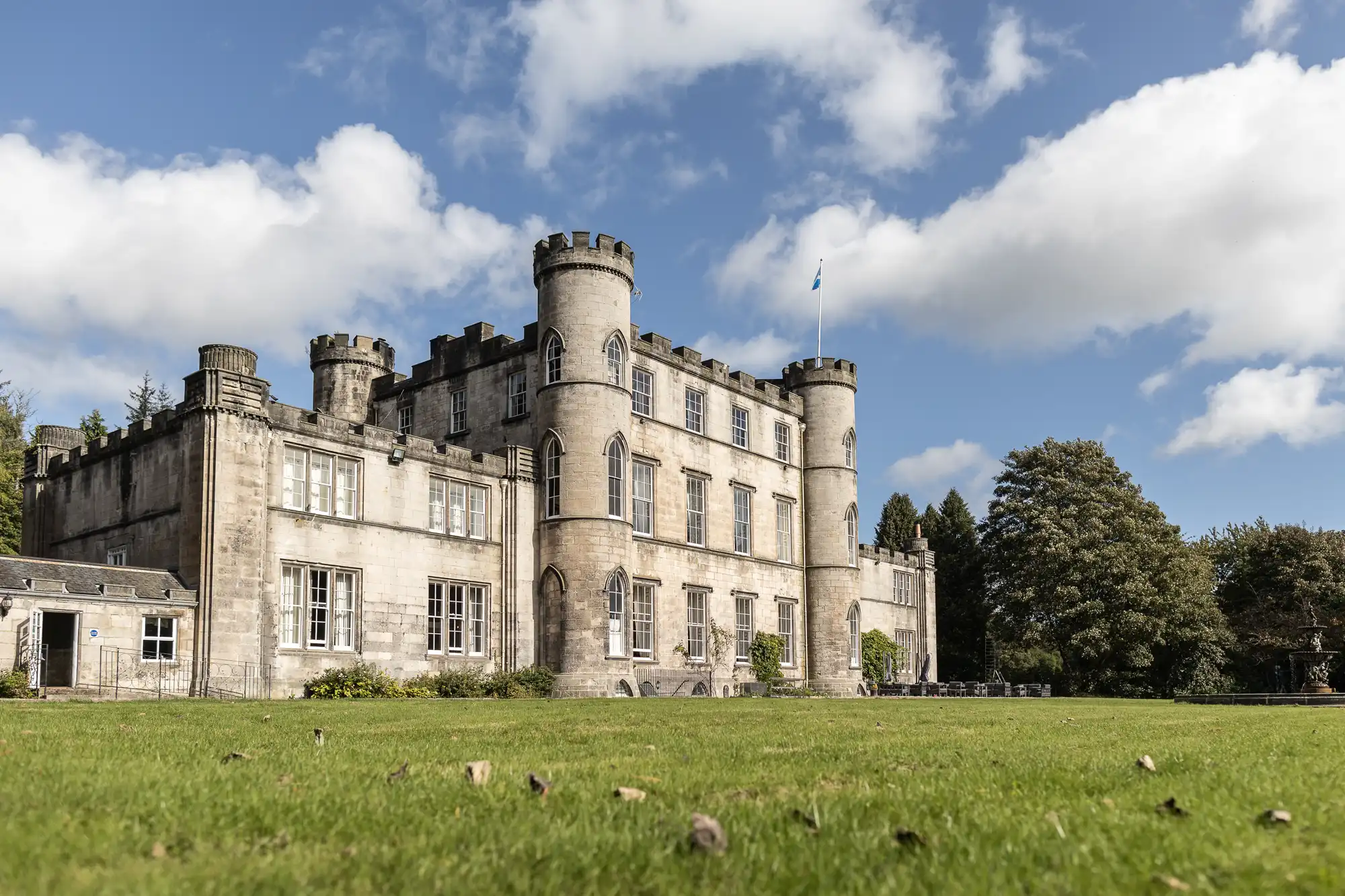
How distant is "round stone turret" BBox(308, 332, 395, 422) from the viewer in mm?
41438

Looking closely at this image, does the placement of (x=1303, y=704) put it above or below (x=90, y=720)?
below

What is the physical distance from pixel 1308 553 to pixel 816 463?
25.7 meters

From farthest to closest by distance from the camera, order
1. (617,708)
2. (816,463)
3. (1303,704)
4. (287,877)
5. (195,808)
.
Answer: (816,463) < (1303,704) < (617,708) < (195,808) < (287,877)

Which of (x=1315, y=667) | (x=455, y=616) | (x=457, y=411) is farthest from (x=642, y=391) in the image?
(x=1315, y=667)

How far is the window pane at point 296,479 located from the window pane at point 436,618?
4.91 m

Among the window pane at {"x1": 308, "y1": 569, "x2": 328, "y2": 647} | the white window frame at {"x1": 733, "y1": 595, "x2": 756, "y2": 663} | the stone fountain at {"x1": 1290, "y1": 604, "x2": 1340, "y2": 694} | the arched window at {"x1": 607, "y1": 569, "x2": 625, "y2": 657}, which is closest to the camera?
the window pane at {"x1": 308, "y1": 569, "x2": 328, "y2": 647}

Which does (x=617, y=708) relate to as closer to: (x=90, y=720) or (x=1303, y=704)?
(x=90, y=720)

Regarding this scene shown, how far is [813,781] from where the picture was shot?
232 inches

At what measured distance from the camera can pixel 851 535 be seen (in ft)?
151

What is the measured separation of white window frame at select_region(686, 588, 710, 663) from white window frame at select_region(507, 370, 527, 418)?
28.1ft

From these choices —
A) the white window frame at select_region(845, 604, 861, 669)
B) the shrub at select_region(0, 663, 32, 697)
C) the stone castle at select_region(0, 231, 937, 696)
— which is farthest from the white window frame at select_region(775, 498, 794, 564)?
the shrub at select_region(0, 663, 32, 697)

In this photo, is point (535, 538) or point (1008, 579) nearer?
point (535, 538)

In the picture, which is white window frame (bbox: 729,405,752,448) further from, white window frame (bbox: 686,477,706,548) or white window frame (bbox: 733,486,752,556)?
white window frame (bbox: 686,477,706,548)

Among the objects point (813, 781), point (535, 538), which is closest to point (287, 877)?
point (813, 781)
